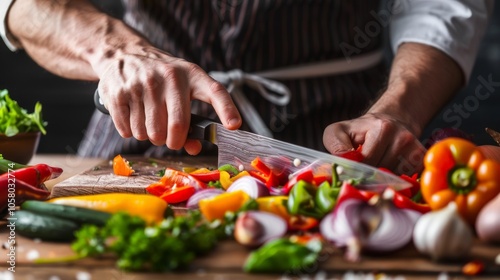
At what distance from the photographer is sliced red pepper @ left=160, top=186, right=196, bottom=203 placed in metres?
1.37

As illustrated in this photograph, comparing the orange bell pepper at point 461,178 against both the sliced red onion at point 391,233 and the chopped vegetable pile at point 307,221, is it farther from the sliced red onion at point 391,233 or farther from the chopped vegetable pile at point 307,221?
the sliced red onion at point 391,233

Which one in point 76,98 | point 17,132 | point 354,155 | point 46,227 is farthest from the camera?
point 76,98

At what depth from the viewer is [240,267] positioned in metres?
1.00

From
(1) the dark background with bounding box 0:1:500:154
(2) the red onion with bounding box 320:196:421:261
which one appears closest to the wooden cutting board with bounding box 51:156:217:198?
(2) the red onion with bounding box 320:196:421:261

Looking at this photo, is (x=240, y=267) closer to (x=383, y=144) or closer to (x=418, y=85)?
(x=383, y=144)

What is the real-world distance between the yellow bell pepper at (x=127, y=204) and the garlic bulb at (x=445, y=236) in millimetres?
444

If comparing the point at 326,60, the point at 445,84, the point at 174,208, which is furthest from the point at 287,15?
the point at 174,208

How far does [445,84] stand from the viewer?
2.00 meters

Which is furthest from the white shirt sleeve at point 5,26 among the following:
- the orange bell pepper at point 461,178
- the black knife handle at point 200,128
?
Result: the orange bell pepper at point 461,178

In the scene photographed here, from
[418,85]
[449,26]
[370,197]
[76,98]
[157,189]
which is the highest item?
[449,26]

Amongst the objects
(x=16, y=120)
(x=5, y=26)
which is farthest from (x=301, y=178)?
(x=5, y=26)

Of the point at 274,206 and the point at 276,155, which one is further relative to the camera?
the point at 276,155

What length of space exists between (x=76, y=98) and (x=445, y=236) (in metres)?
2.43

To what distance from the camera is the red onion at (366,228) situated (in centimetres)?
101
